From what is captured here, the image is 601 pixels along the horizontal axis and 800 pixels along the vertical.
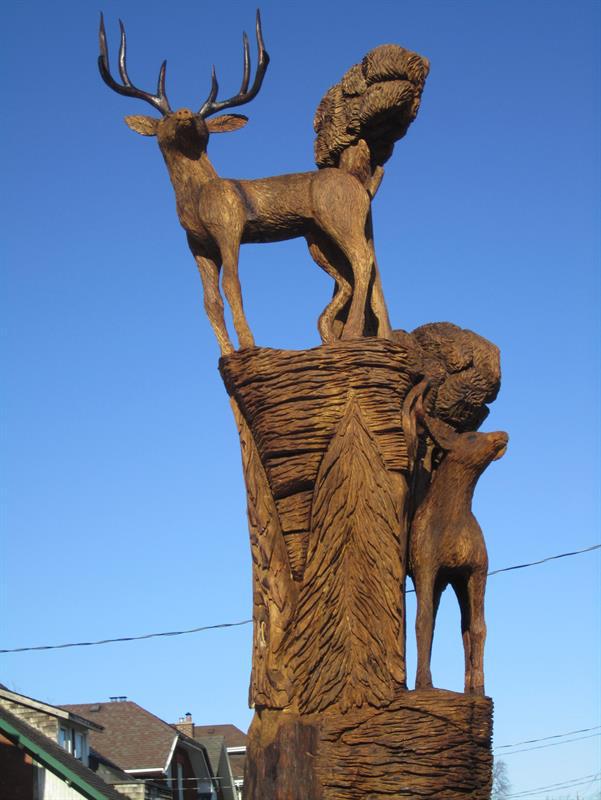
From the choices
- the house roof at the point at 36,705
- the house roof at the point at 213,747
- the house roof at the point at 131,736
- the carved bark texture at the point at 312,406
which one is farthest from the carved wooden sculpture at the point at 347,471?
the house roof at the point at 213,747

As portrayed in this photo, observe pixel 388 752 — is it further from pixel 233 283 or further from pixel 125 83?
pixel 125 83

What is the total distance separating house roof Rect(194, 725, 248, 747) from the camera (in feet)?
119

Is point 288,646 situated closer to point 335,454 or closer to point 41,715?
point 335,454

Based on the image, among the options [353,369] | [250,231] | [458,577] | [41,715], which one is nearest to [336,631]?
[458,577]

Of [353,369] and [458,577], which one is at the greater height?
[353,369]

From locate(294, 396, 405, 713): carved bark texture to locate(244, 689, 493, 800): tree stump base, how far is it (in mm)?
176

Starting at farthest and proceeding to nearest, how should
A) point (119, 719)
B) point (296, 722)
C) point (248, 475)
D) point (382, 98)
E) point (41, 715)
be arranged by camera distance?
point (119, 719) < point (41, 715) < point (382, 98) < point (248, 475) < point (296, 722)

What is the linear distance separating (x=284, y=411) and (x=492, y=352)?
1767 mm

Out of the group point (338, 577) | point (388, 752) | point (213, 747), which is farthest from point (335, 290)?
point (213, 747)

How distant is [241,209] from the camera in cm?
996

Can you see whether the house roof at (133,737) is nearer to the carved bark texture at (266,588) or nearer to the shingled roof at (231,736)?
the shingled roof at (231,736)

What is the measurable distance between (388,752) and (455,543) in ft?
5.46

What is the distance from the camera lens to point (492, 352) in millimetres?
9805

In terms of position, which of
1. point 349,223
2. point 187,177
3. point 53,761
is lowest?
point 53,761
